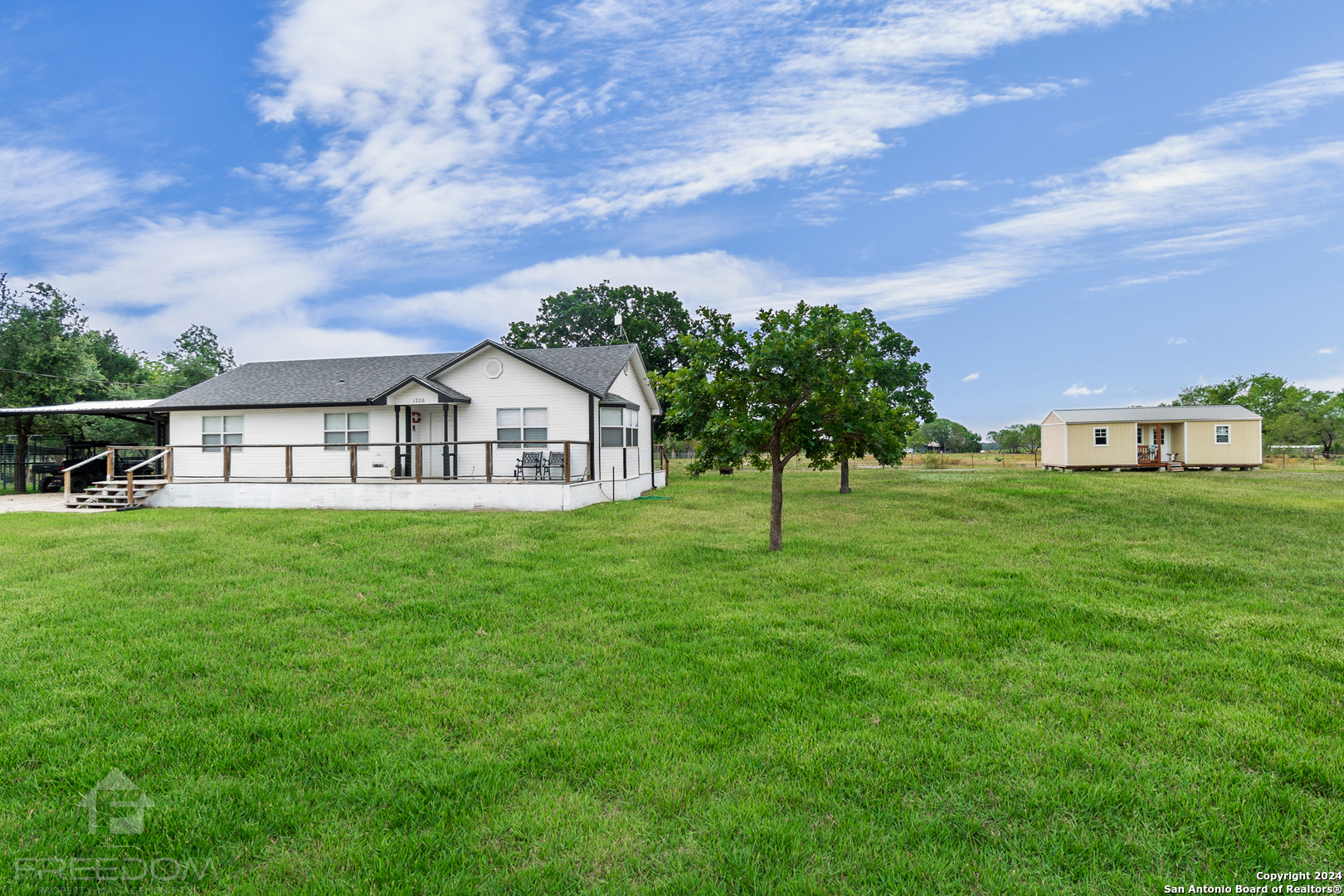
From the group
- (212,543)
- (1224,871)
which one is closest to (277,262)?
(212,543)

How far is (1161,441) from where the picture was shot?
34.4 meters

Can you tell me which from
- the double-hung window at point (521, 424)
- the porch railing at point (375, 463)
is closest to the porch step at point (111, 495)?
the porch railing at point (375, 463)

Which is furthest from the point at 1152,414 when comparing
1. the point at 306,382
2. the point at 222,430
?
the point at 222,430

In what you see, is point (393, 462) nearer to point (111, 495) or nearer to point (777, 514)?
point (111, 495)

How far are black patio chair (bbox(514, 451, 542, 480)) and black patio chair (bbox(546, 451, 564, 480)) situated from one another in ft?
0.93

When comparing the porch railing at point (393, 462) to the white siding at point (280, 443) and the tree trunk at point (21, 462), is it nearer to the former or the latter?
the white siding at point (280, 443)

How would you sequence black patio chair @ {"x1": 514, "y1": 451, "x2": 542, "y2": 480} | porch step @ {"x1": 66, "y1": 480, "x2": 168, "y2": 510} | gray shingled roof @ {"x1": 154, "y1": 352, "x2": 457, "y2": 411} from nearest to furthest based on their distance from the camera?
porch step @ {"x1": 66, "y1": 480, "x2": 168, "y2": 510}, black patio chair @ {"x1": 514, "y1": 451, "x2": 542, "y2": 480}, gray shingled roof @ {"x1": 154, "y1": 352, "x2": 457, "y2": 411}

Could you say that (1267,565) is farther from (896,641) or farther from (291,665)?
(291,665)

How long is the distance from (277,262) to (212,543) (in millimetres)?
20466

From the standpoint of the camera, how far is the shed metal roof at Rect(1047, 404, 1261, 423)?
3341 cm

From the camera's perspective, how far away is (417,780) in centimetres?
312

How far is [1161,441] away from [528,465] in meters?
37.0

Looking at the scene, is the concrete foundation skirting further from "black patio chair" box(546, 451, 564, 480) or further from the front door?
the front door

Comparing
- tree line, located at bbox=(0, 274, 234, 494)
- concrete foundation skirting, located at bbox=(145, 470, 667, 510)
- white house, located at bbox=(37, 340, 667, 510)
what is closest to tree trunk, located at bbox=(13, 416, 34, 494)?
tree line, located at bbox=(0, 274, 234, 494)
